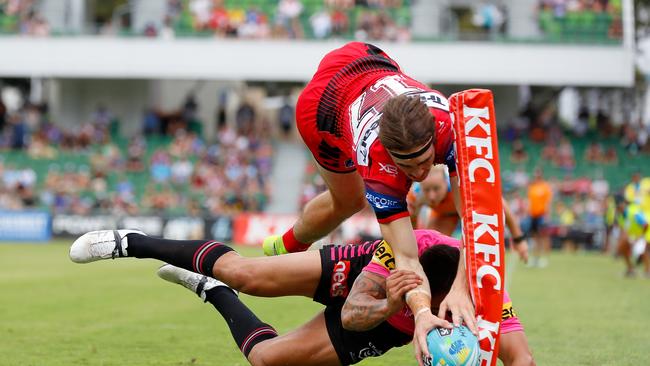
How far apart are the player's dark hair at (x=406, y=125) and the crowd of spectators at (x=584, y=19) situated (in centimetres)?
2765

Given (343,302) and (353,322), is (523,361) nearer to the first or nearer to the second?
(353,322)

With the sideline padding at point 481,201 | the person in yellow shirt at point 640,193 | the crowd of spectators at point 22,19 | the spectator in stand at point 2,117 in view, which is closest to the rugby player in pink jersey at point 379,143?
the sideline padding at point 481,201

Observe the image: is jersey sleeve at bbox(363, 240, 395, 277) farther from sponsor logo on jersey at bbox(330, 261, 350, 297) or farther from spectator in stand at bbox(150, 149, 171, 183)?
spectator in stand at bbox(150, 149, 171, 183)

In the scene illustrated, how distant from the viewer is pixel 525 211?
91.2ft

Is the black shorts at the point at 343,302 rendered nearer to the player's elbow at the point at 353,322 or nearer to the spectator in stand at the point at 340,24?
the player's elbow at the point at 353,322

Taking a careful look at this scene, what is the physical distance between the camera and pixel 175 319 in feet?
35.2

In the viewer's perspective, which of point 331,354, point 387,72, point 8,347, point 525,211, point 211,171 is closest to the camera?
point 331,354

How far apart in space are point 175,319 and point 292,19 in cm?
2259

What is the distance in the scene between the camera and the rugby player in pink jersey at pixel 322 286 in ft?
19.4

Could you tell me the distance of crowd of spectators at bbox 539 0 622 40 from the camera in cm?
3209

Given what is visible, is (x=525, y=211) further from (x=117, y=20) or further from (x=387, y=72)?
(x=387, y=72)

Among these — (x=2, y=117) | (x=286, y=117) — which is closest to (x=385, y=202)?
(x=286, y=117)

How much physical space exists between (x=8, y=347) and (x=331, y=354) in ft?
11.3

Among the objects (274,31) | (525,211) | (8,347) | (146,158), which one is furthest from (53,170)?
(8,347)
